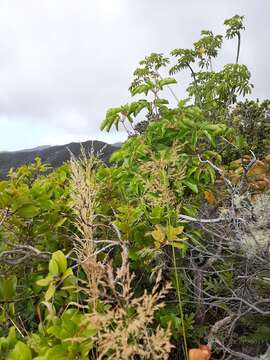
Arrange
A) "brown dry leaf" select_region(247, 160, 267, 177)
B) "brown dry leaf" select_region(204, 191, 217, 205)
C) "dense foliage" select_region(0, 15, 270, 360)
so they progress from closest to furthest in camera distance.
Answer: "dense foliage" select_region(0, 15, 270, 360)
"brown dry leaf" select_region(204, 191, 217, 205)
"brown dry leaf" select_region(247, 160, 267, 177)

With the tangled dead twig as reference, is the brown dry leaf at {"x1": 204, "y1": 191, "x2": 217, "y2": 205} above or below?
above

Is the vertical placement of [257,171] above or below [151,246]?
above

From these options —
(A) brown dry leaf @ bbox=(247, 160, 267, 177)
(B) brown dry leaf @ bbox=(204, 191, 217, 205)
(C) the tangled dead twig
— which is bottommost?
(C) the tangled dead twig

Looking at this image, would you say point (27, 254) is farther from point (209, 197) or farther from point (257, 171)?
point (257, 171)

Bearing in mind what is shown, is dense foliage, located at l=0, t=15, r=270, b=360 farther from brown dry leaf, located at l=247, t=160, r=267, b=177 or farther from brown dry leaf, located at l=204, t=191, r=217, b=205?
brown dry leaf, located at l=247, t=160, r=267, b=177

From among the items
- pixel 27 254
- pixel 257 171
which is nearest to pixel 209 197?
pixel 257 171

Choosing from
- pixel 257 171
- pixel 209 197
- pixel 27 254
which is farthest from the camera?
pixel 257 171

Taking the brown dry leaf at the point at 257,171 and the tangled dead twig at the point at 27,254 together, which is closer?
the tangled dead twig at the point at 27,254

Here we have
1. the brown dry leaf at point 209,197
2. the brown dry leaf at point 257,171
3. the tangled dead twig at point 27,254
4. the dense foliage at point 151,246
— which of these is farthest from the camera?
the brown dry leaf at point 257,171

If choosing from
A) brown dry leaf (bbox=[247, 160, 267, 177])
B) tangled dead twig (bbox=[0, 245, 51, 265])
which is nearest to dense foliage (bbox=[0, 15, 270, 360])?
tangled dead twig (bbox=[0, 245, 51, 265])

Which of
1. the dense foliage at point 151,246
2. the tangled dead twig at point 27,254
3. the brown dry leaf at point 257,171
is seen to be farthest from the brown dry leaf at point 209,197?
the tangled dead twig at point 27,254

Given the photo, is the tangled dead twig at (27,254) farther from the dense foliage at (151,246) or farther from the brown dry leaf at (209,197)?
the brown dry leaf at (209,197)

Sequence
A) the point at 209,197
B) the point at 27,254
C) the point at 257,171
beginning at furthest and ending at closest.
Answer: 1. the point at 257,171
2. the point at 209,197
3. the point at 27,254

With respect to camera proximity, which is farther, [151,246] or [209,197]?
[209,197]
